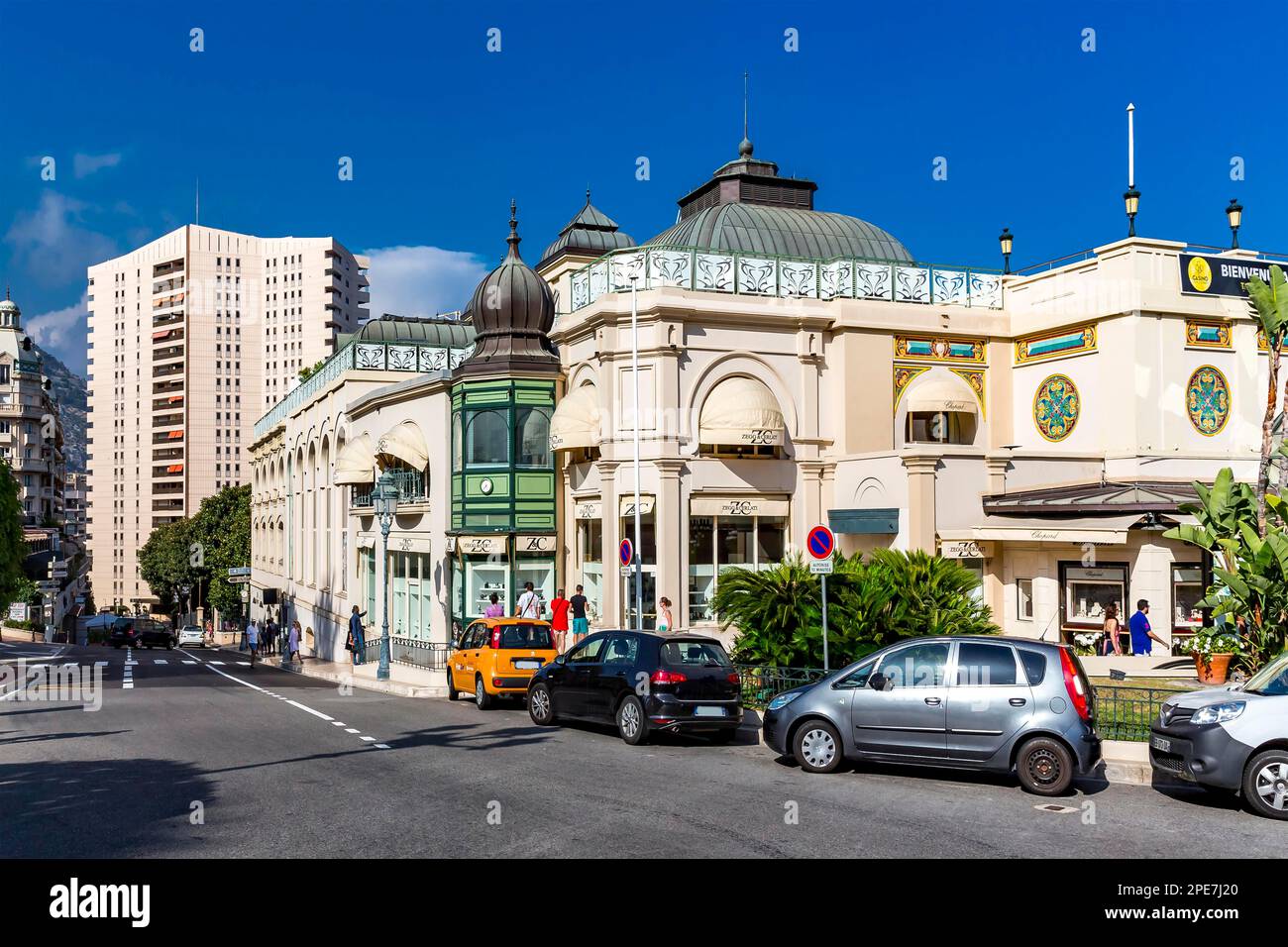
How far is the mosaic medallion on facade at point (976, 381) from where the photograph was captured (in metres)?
29.7

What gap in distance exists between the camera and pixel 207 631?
317 feet

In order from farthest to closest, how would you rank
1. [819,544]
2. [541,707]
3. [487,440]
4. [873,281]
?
1. [487,440]
2. [873,281]
3. [541,707]
4. [819,544]

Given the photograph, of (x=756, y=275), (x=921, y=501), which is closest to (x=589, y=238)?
(x=756, y=275)

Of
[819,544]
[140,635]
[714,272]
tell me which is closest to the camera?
[819,544]

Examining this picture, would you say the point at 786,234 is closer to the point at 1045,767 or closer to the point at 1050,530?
the point at 1050,530

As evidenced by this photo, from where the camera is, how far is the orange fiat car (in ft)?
65.0

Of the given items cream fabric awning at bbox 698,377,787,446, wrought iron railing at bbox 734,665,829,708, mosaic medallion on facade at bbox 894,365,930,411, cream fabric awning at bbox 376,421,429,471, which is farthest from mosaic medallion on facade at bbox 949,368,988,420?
cream fabric awning at bbox 376,421,429,471

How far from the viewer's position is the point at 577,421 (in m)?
27.8

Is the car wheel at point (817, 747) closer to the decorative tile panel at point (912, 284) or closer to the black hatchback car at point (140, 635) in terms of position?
the decorative tile panel at point (912, 284)

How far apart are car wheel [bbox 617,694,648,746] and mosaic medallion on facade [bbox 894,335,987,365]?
52.2 ft

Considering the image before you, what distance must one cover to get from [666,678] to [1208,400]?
18280 mm

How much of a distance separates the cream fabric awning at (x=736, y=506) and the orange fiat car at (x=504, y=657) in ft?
23.5
